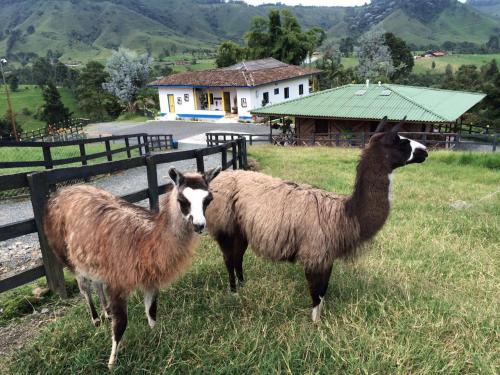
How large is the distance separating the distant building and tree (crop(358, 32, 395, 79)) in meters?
24.9

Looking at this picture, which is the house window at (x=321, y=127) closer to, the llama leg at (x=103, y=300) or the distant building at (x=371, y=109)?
the distant building at (x=371, y=109)

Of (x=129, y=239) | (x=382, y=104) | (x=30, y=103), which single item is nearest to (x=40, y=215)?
(x=129, y=239)

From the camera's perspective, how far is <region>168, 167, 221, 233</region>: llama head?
126 inches

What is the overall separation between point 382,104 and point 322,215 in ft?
70.8

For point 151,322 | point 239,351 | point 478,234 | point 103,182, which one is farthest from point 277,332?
point 103,182

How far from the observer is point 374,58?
2226 inches

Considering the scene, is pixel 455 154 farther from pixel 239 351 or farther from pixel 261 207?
pixel 239 351

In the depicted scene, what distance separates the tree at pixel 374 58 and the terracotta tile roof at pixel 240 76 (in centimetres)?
1405

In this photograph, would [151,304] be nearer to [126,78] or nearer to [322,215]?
[322,215]

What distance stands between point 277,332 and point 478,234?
4.27 m

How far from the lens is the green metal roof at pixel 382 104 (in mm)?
22281

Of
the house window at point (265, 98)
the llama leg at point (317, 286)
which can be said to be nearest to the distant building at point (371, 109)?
the house window at point (265, 98)

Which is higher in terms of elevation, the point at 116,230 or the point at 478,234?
the point at 116,230

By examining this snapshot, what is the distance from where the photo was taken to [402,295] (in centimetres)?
437
